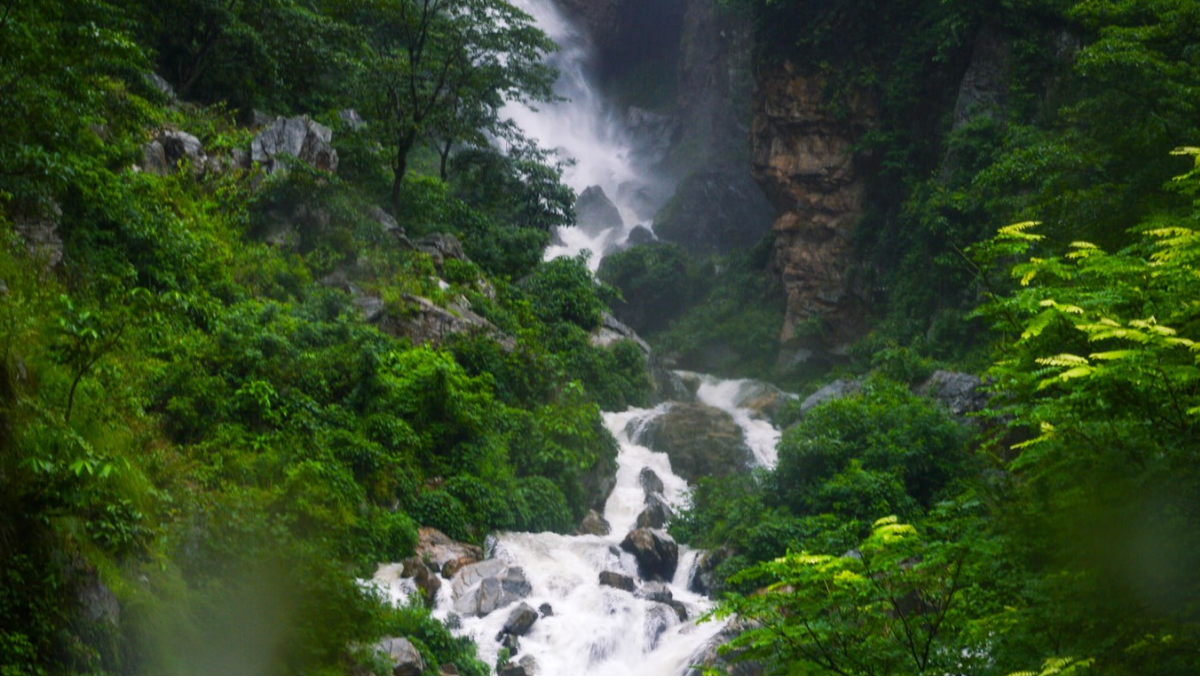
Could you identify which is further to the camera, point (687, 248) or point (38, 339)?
point (687, 248)

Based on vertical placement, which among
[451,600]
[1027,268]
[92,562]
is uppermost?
[1027,268]

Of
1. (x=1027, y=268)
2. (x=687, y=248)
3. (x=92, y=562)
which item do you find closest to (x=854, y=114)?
(x=687, y=248)

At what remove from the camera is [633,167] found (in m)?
40.1

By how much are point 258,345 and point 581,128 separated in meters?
33.3

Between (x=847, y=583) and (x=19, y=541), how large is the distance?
3.71 metres

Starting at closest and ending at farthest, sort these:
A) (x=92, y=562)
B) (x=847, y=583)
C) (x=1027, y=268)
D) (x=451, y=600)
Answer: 1. (x=847, y=583)
2. (x=1027, y=268)
3. (x=92, y=562)
4. (x=451, y=600)

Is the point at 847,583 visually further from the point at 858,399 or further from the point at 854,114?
the point at 854,114

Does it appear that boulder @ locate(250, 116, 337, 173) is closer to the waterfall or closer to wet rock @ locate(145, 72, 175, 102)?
wet rock @ locate(145, 72, 175, 102)

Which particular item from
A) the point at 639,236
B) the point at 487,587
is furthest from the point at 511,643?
the point at 639,236

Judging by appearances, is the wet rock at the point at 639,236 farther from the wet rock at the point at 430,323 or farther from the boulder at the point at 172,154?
the boulder at the point at 172,154

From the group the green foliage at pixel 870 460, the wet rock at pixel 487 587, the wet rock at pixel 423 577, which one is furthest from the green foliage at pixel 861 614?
the green foliage at pixel 870 460

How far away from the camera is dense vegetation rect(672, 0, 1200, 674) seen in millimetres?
2957

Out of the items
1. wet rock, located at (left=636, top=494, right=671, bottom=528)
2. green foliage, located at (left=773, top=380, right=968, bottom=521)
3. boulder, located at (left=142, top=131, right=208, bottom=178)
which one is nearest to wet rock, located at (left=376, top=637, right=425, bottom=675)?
wet rock, located at (left=636, top=494, right=671, bottom=528)

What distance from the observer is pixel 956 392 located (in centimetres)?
1382
